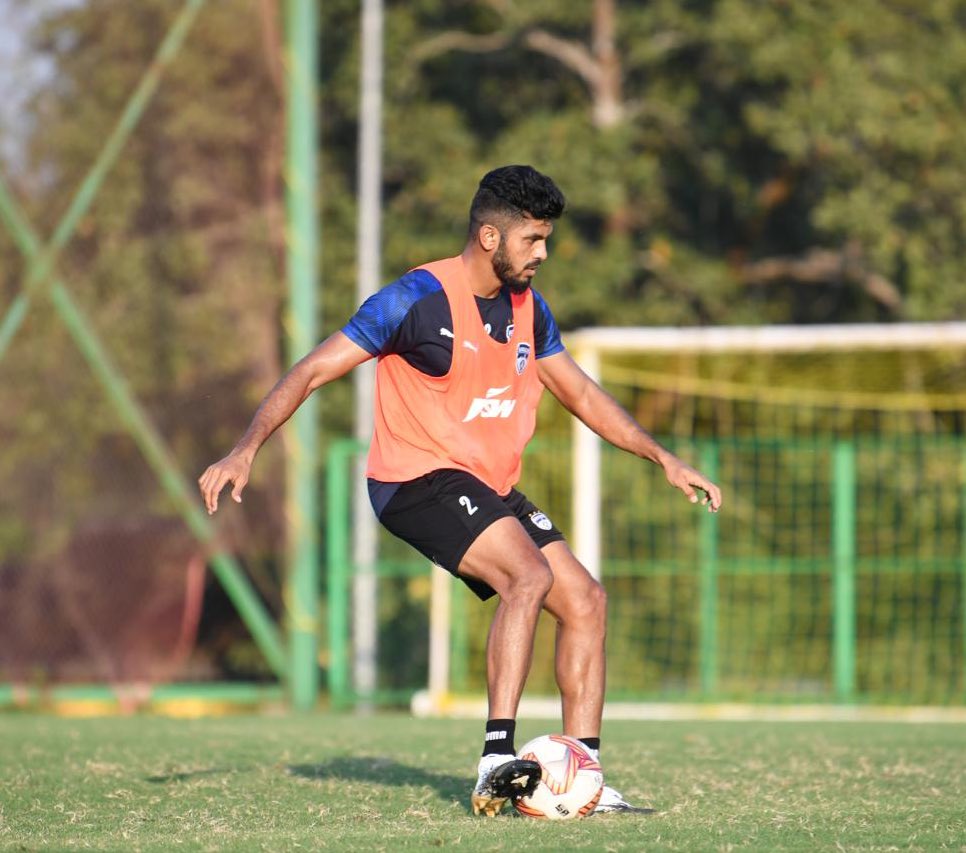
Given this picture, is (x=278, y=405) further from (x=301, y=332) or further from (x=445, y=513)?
(x=301, y=332)

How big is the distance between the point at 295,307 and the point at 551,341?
858cm

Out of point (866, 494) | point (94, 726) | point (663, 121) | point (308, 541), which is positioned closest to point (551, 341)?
point (94, 726)

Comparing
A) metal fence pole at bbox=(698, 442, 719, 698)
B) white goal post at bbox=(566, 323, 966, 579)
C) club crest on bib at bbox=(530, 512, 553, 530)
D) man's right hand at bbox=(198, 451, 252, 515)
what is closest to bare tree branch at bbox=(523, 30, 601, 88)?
metal fence pole at bbox=(698, 442, 719, 698)

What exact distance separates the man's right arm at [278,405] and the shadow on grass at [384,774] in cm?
160

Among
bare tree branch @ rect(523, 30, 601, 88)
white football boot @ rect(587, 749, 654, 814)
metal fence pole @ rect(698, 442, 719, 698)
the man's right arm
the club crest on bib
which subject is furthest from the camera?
bare tree branch @ rect(523, 30, 601, 88)

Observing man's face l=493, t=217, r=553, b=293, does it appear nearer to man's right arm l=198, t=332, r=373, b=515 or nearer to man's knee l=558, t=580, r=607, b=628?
man's right arm l=198, t=332, r=373, b=515

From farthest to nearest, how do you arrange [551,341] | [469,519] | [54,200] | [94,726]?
1. [54,200]
2. [94,726]
3. [551,341]
4. [469,519]

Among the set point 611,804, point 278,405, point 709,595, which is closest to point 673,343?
point 709,595

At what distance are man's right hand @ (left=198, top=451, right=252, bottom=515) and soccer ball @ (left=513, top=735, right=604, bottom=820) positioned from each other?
1.38 metres

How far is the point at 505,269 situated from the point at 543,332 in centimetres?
48

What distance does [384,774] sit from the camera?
774 cm

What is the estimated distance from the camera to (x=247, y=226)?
15.7m

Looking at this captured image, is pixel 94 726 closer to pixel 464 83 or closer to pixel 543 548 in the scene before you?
pixel 543 548

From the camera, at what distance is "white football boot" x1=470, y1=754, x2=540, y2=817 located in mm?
5941
